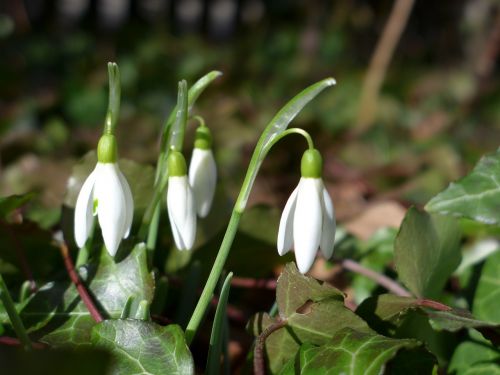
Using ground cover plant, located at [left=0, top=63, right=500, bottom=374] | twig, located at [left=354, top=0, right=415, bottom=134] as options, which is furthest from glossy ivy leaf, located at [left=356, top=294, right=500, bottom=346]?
twig, located at [left=354, top=0, right=415, bottom=134]

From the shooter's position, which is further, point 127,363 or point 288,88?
point 288,88

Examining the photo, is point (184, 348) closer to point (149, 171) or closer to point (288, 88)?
point (149, 171)

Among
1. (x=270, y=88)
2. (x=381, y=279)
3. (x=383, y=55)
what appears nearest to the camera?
(x=381, y=279)

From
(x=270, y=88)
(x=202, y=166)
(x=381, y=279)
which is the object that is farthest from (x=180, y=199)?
(x=270, y=88)

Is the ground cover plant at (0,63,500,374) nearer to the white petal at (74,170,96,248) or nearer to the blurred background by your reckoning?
the white petal at (74,170,96,248)

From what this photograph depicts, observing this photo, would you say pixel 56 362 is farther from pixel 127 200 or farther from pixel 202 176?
pixel 202 176

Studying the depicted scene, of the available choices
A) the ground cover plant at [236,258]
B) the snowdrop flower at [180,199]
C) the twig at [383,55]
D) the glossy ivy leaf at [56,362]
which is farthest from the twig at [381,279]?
the twig at [383,55]

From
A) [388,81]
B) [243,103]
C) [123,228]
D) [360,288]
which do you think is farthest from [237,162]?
[388,81]
